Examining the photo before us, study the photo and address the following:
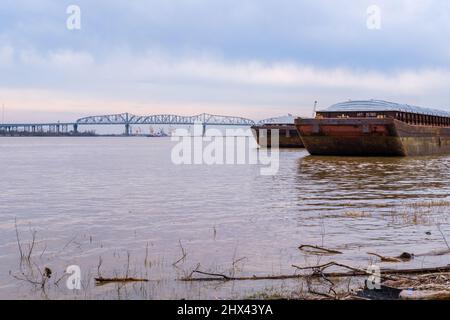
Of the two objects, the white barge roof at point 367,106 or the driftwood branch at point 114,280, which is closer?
the driftwood branch at point 114,280

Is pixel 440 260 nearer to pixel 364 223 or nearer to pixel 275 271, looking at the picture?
pixel 275 271

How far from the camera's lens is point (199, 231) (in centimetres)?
1312

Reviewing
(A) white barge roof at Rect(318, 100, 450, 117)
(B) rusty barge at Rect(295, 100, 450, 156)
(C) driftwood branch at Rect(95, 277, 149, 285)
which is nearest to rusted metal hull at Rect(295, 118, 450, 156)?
(B) rusty barge at Rect(295, 100, 450, 156)

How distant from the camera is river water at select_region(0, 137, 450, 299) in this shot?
8888mm

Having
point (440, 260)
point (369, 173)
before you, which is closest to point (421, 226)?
point (440, 260)

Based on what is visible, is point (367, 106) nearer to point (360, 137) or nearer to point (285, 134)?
point (360, 137)

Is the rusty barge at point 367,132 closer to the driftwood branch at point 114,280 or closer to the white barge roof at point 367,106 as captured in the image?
the white barge roof at point 367,106

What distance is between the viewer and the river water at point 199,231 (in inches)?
350

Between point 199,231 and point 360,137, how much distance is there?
33798 millimetres

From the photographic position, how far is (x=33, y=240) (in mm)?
11656

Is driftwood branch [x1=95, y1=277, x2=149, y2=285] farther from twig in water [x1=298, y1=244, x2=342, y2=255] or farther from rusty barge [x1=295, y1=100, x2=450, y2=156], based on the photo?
rusty barge [x1=295, y1=100, x2=450, y2=156]

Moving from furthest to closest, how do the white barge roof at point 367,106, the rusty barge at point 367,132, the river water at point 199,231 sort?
the white barge roof at point 367,106, the rusty barge at point 367,132, the river water at point 199,231

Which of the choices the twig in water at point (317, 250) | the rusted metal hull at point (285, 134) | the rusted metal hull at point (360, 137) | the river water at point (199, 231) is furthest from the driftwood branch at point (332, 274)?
the rusted metal hull at point (285, 134)

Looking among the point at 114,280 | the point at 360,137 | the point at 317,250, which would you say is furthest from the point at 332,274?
the point at 360,137
